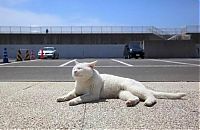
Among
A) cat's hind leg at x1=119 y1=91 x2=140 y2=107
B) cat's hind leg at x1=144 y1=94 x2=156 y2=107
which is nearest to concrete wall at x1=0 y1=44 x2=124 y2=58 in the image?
cat's hind leg at x1=119 y1=91 x2=140 y2=107

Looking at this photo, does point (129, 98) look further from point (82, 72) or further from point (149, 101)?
point (82, 72)

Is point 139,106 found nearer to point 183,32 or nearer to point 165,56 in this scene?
point 165,56

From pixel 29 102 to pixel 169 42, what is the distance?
36450 mm

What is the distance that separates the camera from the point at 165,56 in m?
41.6

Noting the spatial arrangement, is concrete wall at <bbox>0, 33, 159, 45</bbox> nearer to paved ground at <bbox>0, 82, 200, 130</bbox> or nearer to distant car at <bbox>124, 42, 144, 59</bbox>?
distant car at <bbox>124, 42, 144, 59</bbox>

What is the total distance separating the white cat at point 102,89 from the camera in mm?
6470

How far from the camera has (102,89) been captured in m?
6.91

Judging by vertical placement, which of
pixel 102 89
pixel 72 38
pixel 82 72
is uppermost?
pixel 72 38

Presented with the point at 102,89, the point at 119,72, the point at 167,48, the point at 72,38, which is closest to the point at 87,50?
the point at 72,38

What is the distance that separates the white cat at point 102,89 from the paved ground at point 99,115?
0.17 m

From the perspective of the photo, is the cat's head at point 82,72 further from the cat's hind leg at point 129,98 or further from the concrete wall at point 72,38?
the concrete wall at point 72,38

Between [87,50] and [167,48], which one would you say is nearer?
[167,48]

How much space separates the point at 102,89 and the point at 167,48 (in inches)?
1420

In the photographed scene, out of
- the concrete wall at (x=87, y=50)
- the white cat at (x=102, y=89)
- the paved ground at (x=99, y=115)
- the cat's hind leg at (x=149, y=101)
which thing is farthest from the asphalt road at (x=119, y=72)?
the concrete wall at (x=87, y=50)
